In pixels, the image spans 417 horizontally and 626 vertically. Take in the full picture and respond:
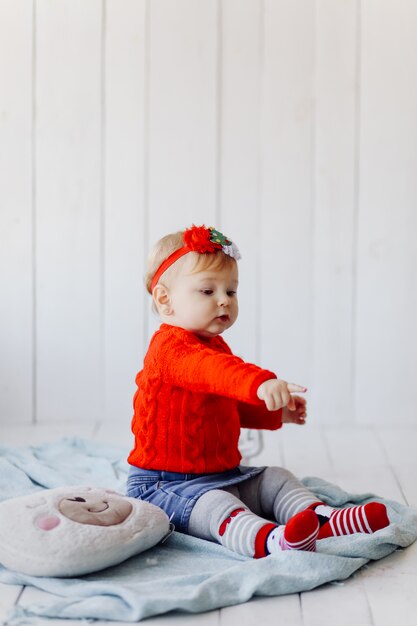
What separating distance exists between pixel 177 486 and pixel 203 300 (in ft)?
1.08

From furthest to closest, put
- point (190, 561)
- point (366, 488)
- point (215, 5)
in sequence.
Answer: point (215, 5) < point (366, 488) < point (190, 561)

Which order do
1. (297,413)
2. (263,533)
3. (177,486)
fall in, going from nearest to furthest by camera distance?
(263,533) → (177,486) → (297,413)

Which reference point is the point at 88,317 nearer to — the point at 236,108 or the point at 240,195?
the point at 240,195

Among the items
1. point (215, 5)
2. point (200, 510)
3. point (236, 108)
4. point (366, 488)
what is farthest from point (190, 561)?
point (215, 5)

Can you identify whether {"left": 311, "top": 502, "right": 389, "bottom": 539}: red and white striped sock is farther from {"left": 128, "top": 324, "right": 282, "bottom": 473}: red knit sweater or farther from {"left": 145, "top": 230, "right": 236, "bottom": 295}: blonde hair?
{"left": 145, "top": 230, "right": 236, "bottom": 295}: blonde hair

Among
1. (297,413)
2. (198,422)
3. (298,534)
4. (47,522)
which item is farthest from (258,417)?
(47,522)

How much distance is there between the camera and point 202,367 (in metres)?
1.64

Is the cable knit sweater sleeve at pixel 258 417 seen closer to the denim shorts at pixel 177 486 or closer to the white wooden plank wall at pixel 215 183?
the denim shorts at pixel 177 486

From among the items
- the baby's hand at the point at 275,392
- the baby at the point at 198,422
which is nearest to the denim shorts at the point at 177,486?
the baby at the point at 198,422

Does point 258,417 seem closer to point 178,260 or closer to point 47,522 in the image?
point 178,260

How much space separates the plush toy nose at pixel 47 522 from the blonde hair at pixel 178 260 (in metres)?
0.49

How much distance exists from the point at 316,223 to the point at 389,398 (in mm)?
542

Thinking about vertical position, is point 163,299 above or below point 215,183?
below

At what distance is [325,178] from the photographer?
275 centimetres
